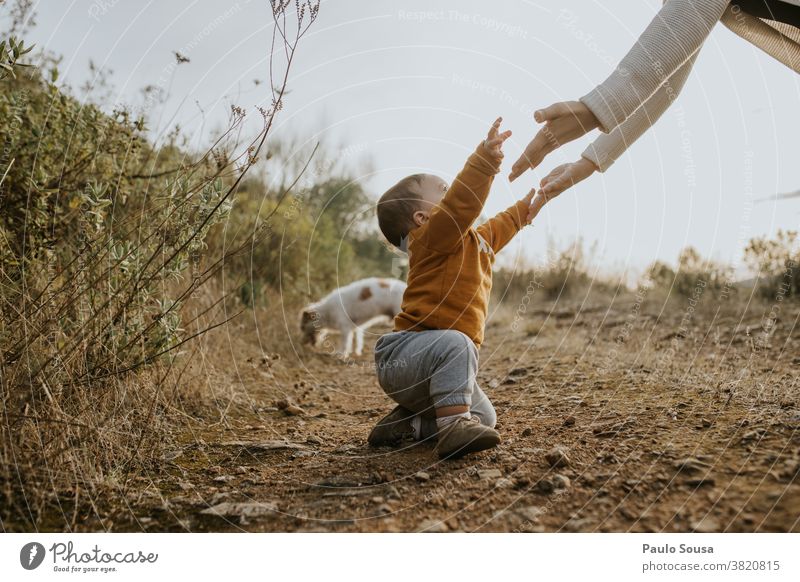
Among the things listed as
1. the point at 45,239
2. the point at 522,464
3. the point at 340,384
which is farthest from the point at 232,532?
the point at 340,384

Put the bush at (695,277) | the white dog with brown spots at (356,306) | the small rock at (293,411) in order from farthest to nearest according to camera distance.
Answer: the white dog with brown spots at (356,306)
the bush at (695,277)
the small rock at (293,411)

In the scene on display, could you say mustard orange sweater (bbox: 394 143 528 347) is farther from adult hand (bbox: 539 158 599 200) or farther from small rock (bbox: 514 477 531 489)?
small rock (bbox: 514 477 531 489)

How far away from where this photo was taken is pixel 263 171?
577cm

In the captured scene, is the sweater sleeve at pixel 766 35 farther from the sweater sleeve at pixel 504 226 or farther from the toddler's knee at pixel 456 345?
the toddler's knee at pixel 456 345

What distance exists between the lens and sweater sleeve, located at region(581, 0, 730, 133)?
1.96m

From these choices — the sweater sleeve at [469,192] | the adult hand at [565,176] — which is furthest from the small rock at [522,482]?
the adult hand at [565,176]

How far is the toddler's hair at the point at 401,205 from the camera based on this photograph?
99.1 inches

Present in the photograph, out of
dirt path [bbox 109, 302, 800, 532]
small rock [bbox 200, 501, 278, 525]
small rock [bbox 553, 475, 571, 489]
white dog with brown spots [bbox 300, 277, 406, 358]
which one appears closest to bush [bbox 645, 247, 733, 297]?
dirt path [bbox 109, 302, 800, 532]

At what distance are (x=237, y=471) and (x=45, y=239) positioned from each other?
139 centimetres

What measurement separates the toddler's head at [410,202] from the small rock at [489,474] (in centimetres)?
110

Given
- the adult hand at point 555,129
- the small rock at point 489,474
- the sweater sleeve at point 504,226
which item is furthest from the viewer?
the sweater sleeve at point 504,226

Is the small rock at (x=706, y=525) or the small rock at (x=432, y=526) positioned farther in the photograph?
the small rock at (x=432, y=526)

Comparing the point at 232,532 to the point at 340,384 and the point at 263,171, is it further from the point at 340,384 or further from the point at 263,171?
the point at 263,171

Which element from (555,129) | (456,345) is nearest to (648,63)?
(555,129)
